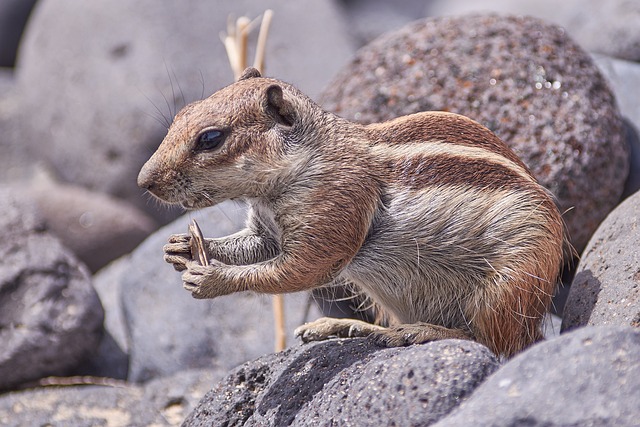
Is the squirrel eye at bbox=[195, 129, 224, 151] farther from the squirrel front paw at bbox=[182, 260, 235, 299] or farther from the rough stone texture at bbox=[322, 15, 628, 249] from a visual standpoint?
the rough stone texture at bbox=[322, 15, 628, 249]

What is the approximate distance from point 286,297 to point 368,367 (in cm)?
256

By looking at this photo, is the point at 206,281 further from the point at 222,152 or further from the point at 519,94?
the point at 519,94

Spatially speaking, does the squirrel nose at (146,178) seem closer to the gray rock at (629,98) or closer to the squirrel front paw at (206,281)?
the squirrel front paw at (206,281)

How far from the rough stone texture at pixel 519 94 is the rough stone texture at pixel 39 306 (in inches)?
82.4

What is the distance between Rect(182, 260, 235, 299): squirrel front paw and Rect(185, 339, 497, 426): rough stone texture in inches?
17.8

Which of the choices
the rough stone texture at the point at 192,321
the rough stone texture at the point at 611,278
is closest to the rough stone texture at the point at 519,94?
the rough stone texture at the point at 611,278

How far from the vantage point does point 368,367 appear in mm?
2957

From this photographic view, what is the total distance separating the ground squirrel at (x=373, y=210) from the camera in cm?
304

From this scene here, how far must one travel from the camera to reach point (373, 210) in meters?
3.17

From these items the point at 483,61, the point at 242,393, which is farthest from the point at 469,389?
the point at 483,61

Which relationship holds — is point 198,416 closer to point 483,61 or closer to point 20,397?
point 20,397

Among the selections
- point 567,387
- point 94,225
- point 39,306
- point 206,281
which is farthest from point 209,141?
point 94,225

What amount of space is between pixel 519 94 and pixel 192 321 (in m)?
2.42

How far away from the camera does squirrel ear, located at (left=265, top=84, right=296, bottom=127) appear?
3109mm
